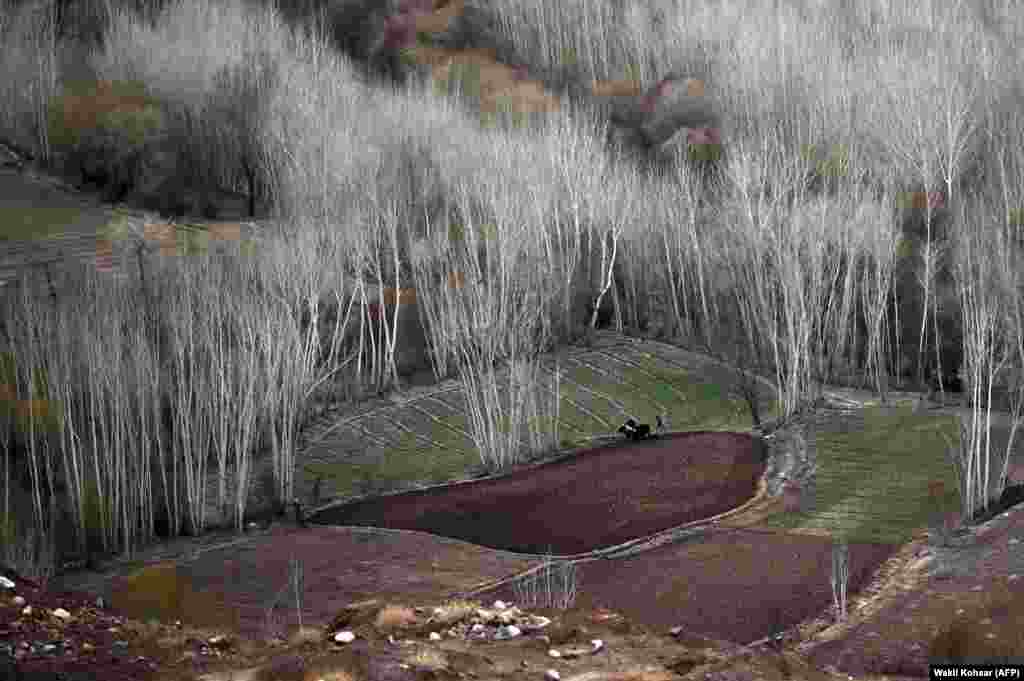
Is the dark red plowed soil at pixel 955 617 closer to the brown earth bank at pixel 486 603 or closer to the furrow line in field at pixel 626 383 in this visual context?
the brown earth bank at pixel 486 603

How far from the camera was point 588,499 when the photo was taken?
4128 cm

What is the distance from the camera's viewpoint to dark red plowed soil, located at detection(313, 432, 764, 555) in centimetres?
3822

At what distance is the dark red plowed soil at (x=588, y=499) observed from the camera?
38.2m

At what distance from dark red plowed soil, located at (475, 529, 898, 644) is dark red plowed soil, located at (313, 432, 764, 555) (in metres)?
2.65

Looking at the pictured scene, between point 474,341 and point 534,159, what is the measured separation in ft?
55.9

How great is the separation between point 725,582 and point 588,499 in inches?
392

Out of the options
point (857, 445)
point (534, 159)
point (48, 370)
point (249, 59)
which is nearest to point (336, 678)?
point (48, 370)

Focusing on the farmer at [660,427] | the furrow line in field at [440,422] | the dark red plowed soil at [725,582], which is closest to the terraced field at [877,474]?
the dark red plowed soil at [725,582]

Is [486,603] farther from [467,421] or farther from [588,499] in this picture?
[467,421]

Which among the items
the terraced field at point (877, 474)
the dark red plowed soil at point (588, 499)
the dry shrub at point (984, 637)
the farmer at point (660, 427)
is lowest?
the farmer at point (660, 427)

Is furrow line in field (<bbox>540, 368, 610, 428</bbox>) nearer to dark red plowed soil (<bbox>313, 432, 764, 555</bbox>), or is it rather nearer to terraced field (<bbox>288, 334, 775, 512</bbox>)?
terraced field (<bbox>288, 334, 775, 512</bbox>)

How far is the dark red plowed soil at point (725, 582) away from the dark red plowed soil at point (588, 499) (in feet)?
8.68

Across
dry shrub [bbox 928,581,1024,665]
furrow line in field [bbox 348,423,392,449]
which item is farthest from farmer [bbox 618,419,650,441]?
dry shrub [bbox 928,581,1024,665]

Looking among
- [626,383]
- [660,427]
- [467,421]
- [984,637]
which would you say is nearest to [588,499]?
[660,427]
